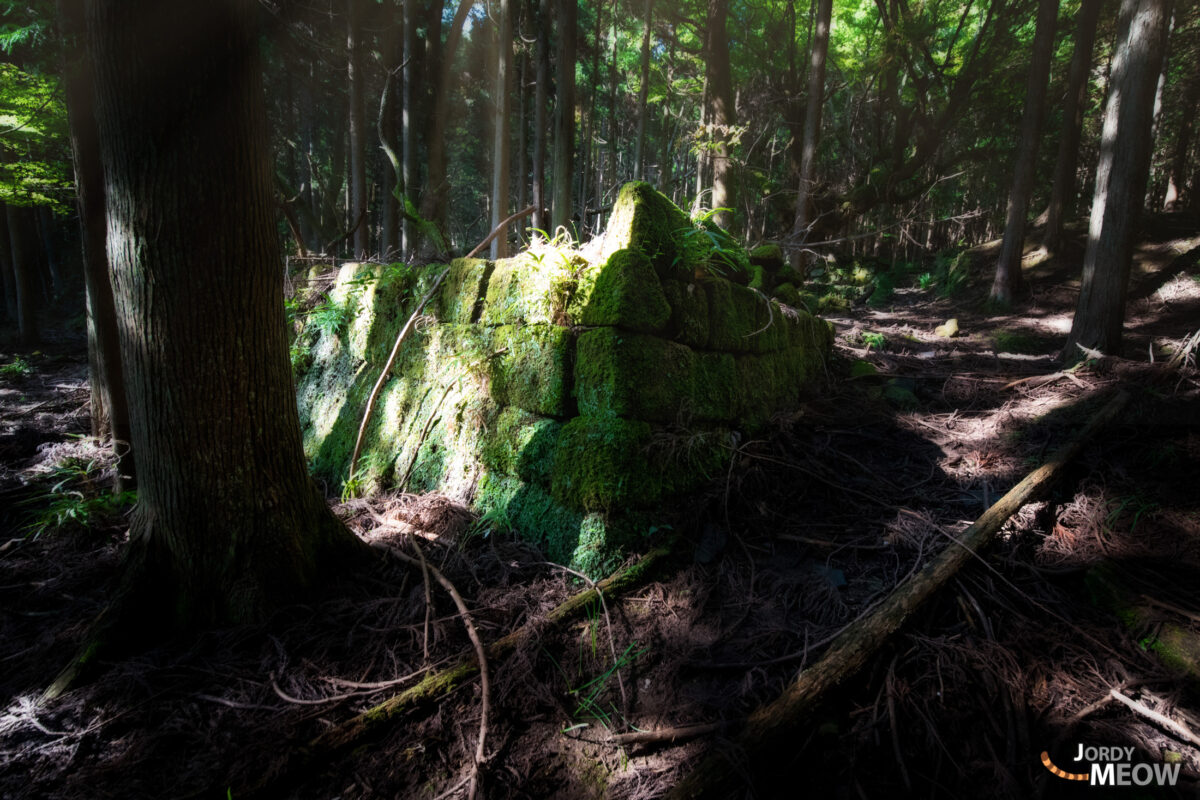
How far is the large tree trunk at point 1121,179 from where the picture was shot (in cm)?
527

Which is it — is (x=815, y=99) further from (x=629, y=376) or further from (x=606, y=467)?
(x=606, y=467)

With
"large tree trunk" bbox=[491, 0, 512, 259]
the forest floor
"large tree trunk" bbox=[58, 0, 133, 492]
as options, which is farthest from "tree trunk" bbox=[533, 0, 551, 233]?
the forest floor

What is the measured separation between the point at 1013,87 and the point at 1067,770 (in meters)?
22.3

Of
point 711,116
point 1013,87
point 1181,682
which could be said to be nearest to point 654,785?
point 1181,682

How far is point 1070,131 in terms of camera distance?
1173cm

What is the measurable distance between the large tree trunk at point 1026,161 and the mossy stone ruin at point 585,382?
10.4 metres

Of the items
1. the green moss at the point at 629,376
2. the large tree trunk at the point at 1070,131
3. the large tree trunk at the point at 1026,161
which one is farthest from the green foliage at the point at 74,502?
the large tree trunk at the point at 1070,131

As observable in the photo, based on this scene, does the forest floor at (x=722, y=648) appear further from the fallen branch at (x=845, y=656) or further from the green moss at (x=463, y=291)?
the green moss at (x=463, y=291)

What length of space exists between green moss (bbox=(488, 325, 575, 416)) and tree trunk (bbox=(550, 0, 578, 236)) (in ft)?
13.7

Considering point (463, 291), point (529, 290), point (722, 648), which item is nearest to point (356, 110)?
point (463, 291)

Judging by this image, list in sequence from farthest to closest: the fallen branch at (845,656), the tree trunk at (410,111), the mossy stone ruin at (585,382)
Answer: the tree trunk at (410,111) < the mossy stone ruin at (585,382) < the fallen branch at (845,656)

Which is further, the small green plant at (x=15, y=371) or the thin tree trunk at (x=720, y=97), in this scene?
the thin tree trunk at (x=720, y=97)

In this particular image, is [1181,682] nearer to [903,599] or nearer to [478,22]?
[903,599]

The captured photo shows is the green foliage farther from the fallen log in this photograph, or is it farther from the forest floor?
the fallen log
